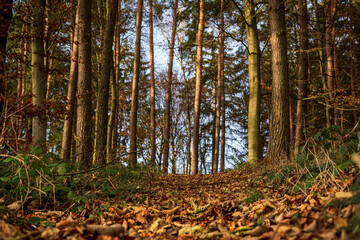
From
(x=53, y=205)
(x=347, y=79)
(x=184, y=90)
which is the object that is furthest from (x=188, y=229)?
(x=184, y=90)

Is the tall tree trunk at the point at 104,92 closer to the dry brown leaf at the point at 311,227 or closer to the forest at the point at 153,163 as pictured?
the forest at the point at 153,163

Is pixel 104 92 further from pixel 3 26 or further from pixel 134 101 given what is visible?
pixel 134 101

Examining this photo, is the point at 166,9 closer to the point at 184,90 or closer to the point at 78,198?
the point at 184,90

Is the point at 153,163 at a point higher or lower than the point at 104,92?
lower

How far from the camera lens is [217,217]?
9.04ft

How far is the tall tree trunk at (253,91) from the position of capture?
328 inches

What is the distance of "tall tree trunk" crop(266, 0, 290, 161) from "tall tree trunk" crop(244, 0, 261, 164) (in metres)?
1.93

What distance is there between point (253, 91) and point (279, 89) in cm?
219

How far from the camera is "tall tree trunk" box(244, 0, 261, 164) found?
8344 mm

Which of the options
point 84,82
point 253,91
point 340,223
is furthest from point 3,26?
point 253,91

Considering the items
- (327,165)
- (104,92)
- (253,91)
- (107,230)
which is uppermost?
(253,91)

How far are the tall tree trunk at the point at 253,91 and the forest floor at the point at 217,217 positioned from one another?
4.47 metres

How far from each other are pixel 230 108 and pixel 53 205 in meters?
22.1

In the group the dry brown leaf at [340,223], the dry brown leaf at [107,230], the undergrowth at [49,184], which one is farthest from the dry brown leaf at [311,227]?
the undergrowth at [49,184]
